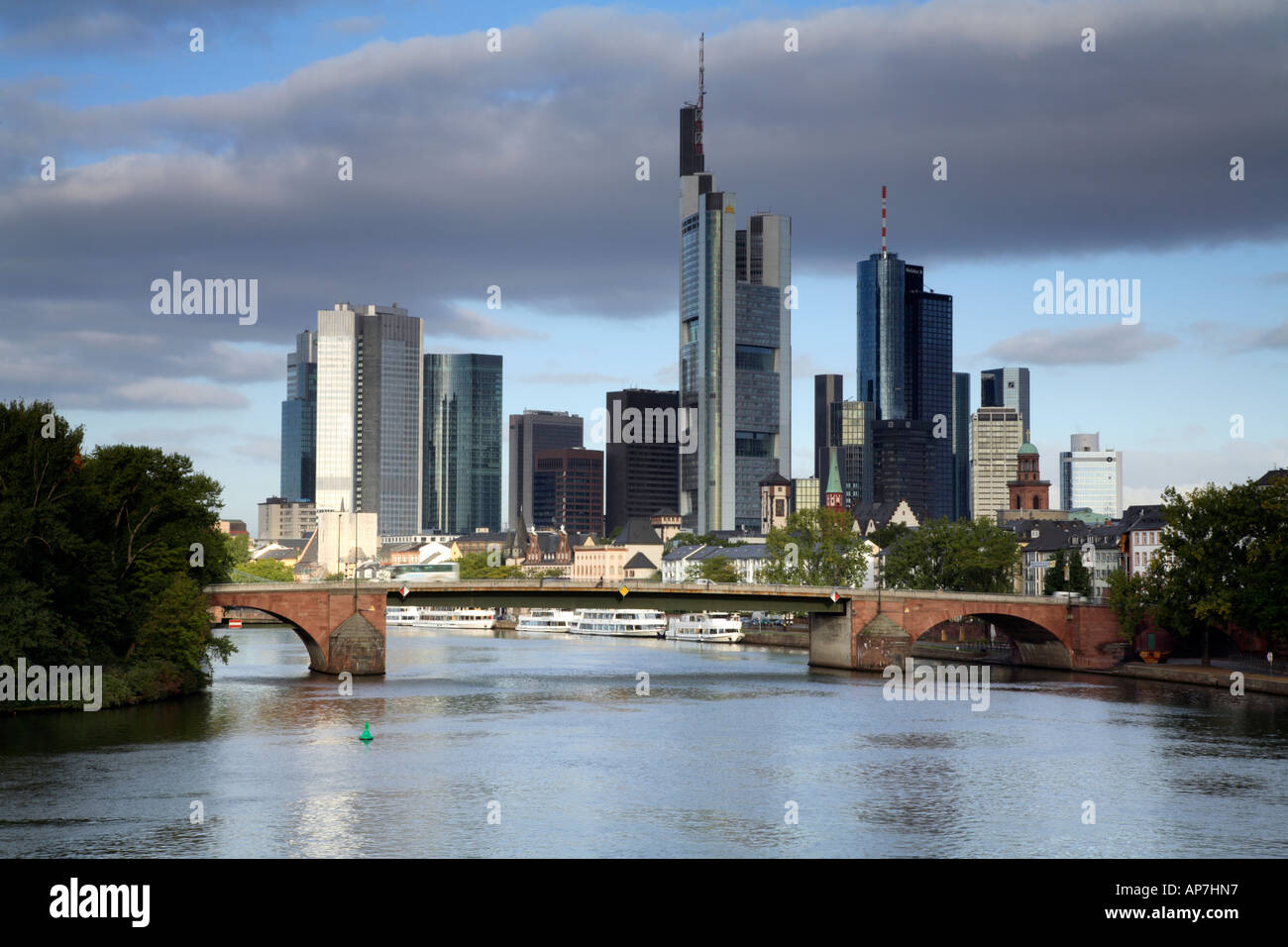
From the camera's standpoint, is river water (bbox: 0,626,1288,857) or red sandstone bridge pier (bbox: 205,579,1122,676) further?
red sandstone bridge pier (bbox: 205,579,1122,676)

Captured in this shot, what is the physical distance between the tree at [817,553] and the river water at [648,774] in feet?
235

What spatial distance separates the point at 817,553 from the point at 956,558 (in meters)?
28.2

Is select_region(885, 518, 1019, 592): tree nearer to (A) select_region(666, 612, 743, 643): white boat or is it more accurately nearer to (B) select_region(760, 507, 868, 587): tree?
(B) select_region(760, 507, 868, 587): tree

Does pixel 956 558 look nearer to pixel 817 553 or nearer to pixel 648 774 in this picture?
pixel 817 553

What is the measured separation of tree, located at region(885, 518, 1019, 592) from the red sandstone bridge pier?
21644 mm

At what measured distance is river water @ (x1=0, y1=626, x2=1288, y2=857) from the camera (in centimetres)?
4700

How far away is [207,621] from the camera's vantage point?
87.6m

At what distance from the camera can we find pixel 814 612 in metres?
123

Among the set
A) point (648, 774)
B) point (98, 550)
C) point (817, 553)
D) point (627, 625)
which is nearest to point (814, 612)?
point (817, 553)

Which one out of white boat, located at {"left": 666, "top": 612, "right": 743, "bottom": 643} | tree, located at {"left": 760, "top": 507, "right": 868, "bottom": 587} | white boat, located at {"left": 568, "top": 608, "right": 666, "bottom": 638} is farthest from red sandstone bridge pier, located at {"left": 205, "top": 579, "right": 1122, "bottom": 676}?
white boat, located at {"left": 568, "top": 608, "right": 666, "bottom": 638}

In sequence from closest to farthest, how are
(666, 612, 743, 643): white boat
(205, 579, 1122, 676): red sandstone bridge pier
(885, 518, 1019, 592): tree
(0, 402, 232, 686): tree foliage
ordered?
(0, 402, 232, 686): tree foliage → (205, 579, 1122, 676): red sandstone bridge pier → (885, 518, 1019, 592): tree → (666, 612, 743, 643): white boat

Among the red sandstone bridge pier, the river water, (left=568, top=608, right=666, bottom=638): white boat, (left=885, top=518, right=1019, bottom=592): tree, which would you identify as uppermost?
(left=885, top=518, right=1019, bottom=592): tree
